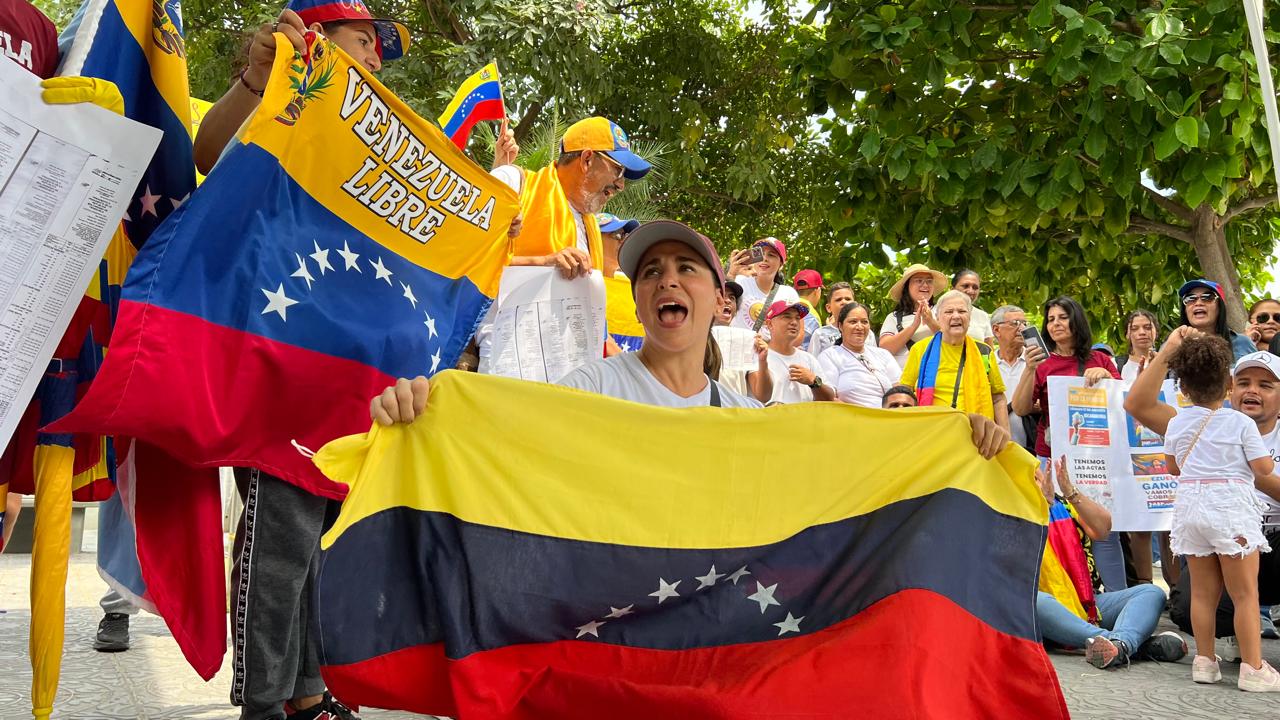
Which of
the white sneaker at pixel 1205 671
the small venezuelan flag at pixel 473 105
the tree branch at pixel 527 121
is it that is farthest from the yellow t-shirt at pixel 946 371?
the tree branch at pixel 527 121

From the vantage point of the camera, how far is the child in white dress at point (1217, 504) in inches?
211

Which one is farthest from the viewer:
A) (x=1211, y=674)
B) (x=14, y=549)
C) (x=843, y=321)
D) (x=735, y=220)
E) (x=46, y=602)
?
(x=735, y=220)

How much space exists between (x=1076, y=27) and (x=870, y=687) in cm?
626

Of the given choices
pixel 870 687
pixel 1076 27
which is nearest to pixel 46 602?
pixel 870 687

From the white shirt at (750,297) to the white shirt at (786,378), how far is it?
0.32 m

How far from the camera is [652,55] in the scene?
682 inches

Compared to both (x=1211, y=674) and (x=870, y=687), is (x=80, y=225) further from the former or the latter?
(x=1211, y=674)

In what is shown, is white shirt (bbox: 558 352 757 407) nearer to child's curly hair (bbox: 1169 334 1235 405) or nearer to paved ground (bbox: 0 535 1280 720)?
paved ground (bbox: 0 535 1280 720)

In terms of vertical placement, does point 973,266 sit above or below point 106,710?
above

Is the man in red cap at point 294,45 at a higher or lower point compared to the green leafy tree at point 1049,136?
lower

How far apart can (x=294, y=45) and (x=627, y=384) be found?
135cm

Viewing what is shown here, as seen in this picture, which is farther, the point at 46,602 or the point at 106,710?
the point at 106,710

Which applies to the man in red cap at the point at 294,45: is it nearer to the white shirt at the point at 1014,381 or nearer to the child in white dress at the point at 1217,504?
the child in white dress at the point at 1217,504

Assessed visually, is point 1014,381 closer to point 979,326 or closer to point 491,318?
point 979,326
